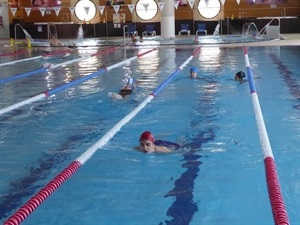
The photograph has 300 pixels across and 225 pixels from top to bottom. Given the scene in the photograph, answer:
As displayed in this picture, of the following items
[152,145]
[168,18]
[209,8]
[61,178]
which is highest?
[209,8]

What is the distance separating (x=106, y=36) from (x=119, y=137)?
23813 millimetres

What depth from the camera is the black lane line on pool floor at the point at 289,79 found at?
23.8ft

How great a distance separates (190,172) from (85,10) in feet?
90.6

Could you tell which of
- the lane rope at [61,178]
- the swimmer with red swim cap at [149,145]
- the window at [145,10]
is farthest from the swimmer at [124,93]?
the window at [145,10]

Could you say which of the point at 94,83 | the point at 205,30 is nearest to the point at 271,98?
the point at 94,83

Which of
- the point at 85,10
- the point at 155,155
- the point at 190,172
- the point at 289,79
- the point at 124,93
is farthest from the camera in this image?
the point at 85,10

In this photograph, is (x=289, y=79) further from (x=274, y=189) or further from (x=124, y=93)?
(x=274, y=189)

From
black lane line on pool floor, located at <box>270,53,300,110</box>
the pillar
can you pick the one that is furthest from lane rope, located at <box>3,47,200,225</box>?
the pillar

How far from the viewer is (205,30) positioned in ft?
89.6

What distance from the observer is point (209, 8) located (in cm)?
2873

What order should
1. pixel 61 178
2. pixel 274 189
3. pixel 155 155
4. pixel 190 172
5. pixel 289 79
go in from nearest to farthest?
1. pixel 274 189
2. pixel 61 178
3. pixel 190 172
4. pixel 155 155
5. pixel 289 79

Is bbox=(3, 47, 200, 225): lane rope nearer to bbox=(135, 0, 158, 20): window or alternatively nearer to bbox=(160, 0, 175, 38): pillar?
bbox=(160, 0, 175, 38): pillar

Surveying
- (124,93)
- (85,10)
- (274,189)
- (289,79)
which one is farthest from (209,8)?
(274,189)

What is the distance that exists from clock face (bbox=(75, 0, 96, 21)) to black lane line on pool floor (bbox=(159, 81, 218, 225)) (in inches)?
977
